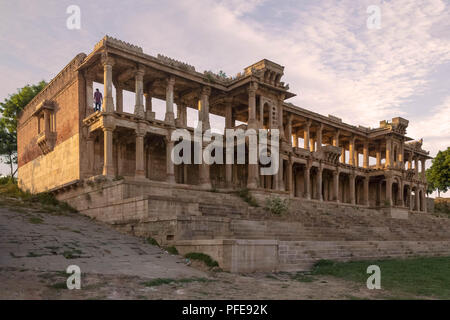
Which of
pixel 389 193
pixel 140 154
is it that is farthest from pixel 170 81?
pixel 389 193

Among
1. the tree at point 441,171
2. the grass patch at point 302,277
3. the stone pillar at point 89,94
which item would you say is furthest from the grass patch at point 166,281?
the tree at point 441,171

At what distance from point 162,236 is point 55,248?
4029mm

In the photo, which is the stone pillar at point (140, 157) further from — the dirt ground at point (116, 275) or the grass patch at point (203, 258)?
the grass patch at point (203, 258)

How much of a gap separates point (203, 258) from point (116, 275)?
3.43m

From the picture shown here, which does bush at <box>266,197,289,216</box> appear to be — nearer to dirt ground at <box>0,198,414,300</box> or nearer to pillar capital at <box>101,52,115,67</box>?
dirt ground at <box>0,198,414,300</box>

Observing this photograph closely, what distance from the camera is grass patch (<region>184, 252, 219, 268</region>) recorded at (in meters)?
12.6

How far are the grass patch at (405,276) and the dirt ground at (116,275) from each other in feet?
2.58

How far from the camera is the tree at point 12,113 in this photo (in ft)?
123

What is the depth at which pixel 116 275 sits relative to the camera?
10.3m

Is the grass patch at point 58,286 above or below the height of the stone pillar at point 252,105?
below

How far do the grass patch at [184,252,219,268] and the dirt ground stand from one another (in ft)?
0.85

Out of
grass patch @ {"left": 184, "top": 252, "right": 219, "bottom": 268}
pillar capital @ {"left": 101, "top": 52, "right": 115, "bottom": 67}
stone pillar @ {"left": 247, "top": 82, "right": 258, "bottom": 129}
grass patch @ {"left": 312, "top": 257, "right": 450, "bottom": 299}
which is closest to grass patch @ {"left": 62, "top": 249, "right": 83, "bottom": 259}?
grass patch @ {"left": 184, "top": 252, "right": 219, "bottom": 268}

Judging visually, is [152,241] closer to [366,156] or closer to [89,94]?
[89,94]
